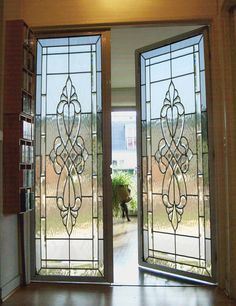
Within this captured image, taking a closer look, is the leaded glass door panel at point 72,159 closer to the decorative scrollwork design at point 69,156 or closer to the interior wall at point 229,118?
the decorative scrollwork design at point 69,156

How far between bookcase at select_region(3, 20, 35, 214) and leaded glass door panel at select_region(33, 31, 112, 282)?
0.26m

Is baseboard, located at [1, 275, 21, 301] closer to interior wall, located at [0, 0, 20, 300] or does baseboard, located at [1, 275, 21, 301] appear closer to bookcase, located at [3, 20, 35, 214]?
interior wall, located at [0, 0, 20, 300]

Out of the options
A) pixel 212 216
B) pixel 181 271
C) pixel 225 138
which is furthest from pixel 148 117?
pixel 181 271

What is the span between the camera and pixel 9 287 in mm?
2729

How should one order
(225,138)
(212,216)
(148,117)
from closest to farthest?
(225,138)
(212,216)
(148,117)

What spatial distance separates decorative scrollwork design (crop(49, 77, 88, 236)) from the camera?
308 cm

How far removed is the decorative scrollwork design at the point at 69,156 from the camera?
308cm

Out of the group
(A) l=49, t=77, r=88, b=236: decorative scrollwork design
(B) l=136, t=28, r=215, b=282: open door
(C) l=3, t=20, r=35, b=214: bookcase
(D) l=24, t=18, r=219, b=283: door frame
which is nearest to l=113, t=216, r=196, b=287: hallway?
(B) l=136, t=28, r=215, b=282: open door

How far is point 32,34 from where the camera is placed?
308 cm

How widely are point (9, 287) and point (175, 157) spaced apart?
1863 mm

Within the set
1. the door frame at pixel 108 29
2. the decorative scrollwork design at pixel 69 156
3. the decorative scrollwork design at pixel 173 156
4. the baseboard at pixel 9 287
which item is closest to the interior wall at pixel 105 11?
the door frame at pixel 108 29

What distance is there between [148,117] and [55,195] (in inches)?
49.1

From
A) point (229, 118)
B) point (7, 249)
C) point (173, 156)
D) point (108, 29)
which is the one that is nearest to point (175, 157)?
point (173, 156)

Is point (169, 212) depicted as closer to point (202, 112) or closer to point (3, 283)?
point (202, 112)
